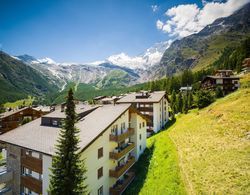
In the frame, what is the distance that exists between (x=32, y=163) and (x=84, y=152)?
8036mm

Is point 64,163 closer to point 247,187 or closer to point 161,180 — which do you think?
point 161,180

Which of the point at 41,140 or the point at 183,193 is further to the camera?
the point at 41,140

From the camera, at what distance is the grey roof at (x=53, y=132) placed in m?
23.7

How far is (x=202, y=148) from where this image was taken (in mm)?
31906

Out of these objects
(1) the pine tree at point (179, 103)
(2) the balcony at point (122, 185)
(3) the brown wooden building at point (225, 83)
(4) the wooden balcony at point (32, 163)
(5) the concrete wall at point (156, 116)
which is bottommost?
(2) the balcony at point (122, 185)

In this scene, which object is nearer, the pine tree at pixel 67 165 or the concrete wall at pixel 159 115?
the pine tree at pixel 67 165

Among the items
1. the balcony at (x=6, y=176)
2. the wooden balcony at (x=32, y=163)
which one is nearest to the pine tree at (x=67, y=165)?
the wooden balcony at (x=32, y=163)

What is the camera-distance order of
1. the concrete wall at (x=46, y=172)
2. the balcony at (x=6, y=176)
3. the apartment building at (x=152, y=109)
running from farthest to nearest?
the apartment building at (x=152, y=109) < the balcony at (x=6, y=176) < the concrete wall at (x=46, y=172)

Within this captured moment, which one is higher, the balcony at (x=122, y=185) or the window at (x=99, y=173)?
the window at (x=99, y=173)

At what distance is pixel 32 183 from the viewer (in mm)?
24922

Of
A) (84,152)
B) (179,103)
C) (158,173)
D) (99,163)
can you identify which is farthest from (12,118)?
(158,173)

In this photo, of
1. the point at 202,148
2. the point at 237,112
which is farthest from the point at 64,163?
the point at 237,112

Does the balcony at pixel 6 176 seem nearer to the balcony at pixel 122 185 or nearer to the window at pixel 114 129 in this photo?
the balcony at pixel 122 185

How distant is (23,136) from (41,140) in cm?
472
